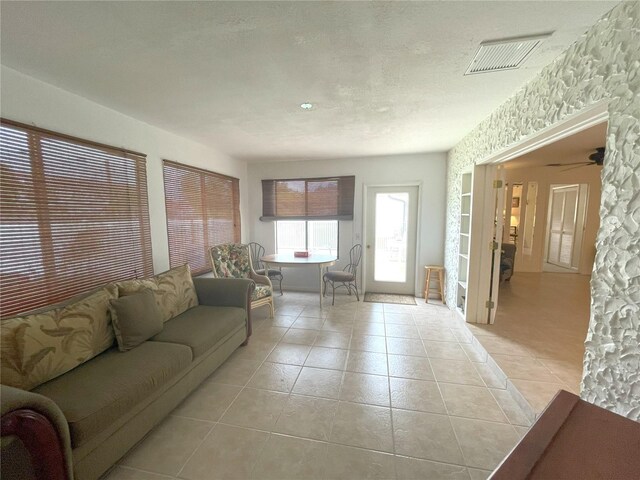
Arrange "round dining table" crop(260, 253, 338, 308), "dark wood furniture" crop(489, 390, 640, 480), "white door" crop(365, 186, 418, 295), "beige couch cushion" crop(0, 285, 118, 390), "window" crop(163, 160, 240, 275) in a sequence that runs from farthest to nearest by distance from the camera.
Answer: "white door" crop(365, 186, 418, 295) < "round dining table" crop(260, 253, 338, 308) < "window" crop(163, 160, 240, 275) < "beige couch cushion" crop(0, 285, 118, 390) < "dark wood furniture" crop(489, 390, 640, 480)

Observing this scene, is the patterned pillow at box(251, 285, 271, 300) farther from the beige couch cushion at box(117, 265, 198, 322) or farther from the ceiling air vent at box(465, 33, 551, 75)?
the ceiling air vent at box(465, 33, 551, 75)

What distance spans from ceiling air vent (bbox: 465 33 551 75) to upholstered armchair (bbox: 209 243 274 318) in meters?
3.09

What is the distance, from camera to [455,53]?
5.30 ft

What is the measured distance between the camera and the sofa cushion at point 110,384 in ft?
4.26

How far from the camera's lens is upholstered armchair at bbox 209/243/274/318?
11.4 ft

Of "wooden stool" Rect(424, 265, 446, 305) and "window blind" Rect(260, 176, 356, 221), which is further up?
"window blind" Rect(260, 176, 356, 221)

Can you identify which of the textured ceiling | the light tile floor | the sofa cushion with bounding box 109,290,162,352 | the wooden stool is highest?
the textured ceiling

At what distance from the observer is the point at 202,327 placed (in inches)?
89.2

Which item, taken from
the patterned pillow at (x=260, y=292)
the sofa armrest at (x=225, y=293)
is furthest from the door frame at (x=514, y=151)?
the sofa armrest at (x=225, y=293)

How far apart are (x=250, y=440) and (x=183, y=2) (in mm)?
2432

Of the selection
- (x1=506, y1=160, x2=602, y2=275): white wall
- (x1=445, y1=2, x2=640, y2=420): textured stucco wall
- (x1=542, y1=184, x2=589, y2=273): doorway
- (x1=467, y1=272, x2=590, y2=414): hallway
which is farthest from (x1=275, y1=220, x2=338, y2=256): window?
(x1=542, y1=184, x2=589, y2=273): doorway

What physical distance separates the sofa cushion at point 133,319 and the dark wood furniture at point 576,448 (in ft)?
7.26

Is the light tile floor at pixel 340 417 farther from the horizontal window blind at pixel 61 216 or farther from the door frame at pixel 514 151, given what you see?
the horizontal window blind at pixel 61 216

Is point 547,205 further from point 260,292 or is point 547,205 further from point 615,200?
point 260,292
